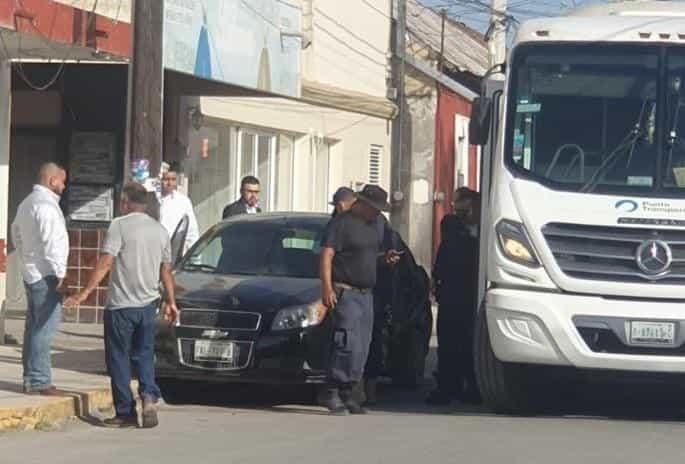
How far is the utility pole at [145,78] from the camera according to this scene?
14.0m

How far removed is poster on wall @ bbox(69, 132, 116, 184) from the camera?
18938 millimetres

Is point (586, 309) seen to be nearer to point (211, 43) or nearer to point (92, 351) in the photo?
point (92, 351)

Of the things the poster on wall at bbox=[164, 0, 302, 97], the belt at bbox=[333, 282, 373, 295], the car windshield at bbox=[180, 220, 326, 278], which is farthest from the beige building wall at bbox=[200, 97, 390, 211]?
the belt at bbox=[333, 282, 373, 295]

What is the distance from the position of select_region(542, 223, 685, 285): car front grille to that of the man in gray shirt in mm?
2973

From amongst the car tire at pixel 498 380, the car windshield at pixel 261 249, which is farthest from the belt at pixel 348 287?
the car windshield at pixel 261 249

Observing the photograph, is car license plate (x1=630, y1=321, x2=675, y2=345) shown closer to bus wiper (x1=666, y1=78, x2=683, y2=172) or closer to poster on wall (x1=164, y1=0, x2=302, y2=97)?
bus wiper (x1=666, y1=78, x2=683, y2=172)

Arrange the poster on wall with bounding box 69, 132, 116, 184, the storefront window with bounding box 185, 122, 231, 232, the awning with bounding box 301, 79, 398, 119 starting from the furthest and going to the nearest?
the awning with bounding box 301, 79, 398, 119
the storefront window with bounding box 185, 122, 231, 232
the poster on wall with bounding box 69, 132, 116, 184

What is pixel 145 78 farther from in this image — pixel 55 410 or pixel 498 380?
pixel 498 380

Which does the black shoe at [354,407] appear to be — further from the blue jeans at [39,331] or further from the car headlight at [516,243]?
the blue jeans at [39,331]

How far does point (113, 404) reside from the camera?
12047mm

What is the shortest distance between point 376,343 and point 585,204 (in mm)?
2647

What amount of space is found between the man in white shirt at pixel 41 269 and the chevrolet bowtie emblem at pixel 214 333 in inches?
49.9

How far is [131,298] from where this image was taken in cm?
1157

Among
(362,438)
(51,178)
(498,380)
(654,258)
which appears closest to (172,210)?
(51,178)
